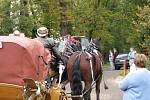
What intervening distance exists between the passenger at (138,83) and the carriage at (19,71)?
1793 millimetres

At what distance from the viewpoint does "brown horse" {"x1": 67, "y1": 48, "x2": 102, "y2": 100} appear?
13.6 meters

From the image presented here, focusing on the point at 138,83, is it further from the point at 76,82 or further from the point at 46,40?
the point at 76,82

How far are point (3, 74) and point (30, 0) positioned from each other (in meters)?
29.3

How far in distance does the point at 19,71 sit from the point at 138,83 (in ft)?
7.73

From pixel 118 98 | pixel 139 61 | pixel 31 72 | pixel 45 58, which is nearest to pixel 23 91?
pixel 31 72

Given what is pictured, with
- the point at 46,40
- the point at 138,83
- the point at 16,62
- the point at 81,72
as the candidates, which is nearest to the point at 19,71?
the point at 16,62

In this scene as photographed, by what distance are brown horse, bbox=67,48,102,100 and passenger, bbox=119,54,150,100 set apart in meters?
4.50

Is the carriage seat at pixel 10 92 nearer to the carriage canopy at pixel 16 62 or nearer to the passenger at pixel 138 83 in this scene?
the carriage canopy at pixel 16 62

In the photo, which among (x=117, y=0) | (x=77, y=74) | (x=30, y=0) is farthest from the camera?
(x=117, y=0)

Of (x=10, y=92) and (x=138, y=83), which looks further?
(x=10, y=92)

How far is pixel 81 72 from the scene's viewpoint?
14148mm

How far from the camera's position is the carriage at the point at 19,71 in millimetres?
9836

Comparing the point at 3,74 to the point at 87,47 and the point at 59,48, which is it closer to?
the point at 59,48

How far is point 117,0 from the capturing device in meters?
51.6
